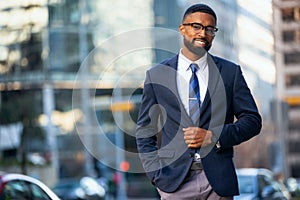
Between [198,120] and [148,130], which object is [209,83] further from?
[148,130]

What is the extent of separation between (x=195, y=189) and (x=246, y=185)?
1270 centimetres

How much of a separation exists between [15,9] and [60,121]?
20947mm

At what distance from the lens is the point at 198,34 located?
4.18 m

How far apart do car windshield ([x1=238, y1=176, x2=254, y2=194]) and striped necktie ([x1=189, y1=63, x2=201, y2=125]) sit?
12357 millimetres

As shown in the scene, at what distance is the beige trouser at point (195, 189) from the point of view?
4.16m

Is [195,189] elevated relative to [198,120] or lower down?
lower down

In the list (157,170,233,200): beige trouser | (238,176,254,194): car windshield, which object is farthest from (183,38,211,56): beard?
(238,176,254,194): car windshield

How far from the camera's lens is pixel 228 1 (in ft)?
61.1

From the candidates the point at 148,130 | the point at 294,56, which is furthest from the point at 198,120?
the point at 294,56

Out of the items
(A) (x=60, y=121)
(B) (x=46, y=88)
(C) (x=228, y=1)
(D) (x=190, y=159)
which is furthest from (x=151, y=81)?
(A) (x=60, y=121)

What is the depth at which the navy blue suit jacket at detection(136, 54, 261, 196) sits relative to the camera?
164 inches

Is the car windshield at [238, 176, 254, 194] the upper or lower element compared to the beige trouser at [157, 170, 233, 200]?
lower

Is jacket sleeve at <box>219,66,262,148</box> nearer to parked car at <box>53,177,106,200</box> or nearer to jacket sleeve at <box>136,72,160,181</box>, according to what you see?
jacket sleeve at <box>136,72,160,181</box>

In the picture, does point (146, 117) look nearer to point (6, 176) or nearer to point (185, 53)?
point (185, 53)
